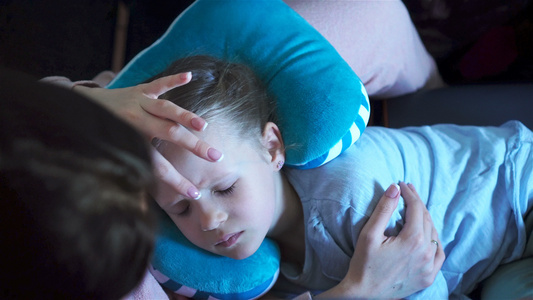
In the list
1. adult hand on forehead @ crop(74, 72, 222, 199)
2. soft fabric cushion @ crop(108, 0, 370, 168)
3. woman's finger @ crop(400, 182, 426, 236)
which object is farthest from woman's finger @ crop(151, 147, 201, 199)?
woman's finger @ crop(400, 182, 426, 236)

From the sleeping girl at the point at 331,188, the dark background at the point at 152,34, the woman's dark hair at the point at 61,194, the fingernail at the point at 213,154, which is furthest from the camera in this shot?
the dark background at the point at 152,34

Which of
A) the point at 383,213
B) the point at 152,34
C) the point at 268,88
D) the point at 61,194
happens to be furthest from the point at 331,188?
the point at 152,34

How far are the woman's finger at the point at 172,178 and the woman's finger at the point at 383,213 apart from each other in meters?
0.27

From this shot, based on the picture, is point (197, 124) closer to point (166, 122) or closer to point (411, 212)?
point (166, 122)

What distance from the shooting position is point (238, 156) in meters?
0.68

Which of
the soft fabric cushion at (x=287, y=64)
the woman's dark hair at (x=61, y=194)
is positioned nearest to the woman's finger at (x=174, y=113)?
the soft fabric cushion at (x=287, y=64)

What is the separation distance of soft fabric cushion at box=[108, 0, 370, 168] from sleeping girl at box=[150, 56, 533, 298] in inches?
1.1

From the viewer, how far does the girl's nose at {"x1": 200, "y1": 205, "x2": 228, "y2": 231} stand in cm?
65

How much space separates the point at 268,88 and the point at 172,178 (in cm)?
29

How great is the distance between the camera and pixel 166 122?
0.59m

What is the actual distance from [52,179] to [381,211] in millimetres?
558

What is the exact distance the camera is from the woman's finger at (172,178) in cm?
58

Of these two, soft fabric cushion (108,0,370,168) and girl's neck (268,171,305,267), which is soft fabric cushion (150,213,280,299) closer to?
girl's neck (268,171,305,267)

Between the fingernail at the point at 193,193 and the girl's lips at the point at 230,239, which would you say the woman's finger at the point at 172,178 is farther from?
the girl's lips at the point at 230,239
